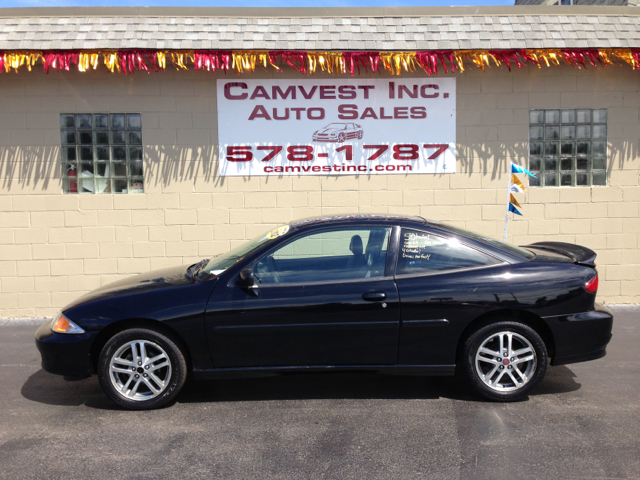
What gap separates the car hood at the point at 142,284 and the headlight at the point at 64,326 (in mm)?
121

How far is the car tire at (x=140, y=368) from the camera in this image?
4520 mm

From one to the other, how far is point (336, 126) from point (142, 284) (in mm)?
4035

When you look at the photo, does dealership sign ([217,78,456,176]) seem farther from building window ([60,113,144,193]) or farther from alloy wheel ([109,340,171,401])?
alloy wheel ([109,340,171,401])

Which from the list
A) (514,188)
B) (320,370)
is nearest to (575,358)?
(320,370)

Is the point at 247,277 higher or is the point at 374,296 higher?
the point at 247,277

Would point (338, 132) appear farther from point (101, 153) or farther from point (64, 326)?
point (64, 326)

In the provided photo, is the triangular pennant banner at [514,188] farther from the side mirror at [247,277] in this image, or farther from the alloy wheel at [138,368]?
the alloy wheel at [138,368]

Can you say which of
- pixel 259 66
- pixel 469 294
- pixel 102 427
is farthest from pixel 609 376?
pixel 259 66

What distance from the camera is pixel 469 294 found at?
4570mm

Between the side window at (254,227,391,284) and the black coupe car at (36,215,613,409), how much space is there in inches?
0.6

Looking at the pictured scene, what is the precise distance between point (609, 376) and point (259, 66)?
219 inches

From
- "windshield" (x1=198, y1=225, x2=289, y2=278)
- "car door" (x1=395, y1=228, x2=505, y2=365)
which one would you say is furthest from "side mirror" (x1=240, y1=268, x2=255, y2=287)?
"car door" (x1=395, y1=228, x2=505, y2=365)

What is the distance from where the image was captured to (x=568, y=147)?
8.27 m

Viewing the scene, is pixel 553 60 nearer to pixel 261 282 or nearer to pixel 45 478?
pixel 261 282
